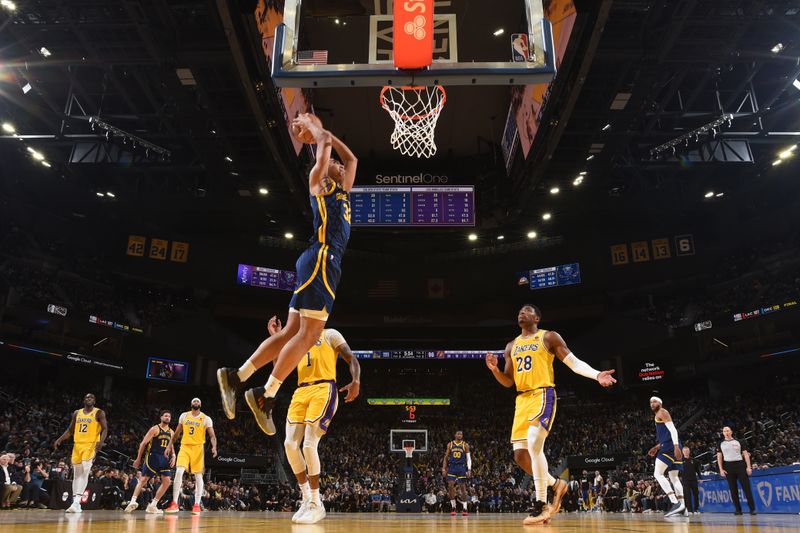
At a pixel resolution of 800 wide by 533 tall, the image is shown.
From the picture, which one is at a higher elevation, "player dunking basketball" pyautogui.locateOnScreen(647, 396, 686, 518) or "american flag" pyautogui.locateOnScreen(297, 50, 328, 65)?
"american flag" pyautogui.locateOnScreen(297, 50, 328, 65)

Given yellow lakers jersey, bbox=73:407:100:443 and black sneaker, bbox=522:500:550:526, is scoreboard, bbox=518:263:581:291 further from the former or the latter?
black sneaker, bbox=522:500:550:526

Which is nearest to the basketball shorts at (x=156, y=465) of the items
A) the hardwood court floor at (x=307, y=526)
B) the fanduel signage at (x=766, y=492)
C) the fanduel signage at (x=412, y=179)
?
the hardwood court floor at (x=307, y=526)

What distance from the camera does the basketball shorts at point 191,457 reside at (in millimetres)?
11070

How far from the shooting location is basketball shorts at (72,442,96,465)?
10.7 meters

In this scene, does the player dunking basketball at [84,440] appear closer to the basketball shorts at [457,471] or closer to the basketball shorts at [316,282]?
the basketball shorts at [316,282]

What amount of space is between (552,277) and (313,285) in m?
26.4

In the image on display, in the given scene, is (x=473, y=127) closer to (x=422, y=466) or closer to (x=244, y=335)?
(x=422, y=466)

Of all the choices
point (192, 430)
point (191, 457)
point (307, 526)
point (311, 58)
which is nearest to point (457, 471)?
point (191, 457)

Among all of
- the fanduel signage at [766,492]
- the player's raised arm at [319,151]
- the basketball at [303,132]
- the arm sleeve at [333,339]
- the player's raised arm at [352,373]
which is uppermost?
the basketball at [303,132]

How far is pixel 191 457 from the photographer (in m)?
11.1

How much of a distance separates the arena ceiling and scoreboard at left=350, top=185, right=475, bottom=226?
6.99 feet

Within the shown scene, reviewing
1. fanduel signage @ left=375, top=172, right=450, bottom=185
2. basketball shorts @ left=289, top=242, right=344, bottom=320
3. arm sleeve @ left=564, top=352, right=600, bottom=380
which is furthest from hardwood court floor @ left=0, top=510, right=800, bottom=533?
fanduel signage @ left=375, top=172, right=450, bottom=185

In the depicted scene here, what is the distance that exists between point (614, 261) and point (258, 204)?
56.3ft

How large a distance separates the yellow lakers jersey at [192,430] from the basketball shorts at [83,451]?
1.53 metres
